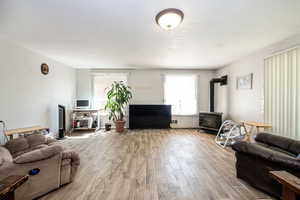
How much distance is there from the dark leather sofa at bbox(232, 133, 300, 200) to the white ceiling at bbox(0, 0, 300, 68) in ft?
6.26

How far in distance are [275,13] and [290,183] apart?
2195 millimetres

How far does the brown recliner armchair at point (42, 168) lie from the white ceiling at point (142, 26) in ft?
6.27

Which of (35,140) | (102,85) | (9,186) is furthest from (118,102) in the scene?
(9,186)

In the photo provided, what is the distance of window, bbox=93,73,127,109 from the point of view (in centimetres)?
618

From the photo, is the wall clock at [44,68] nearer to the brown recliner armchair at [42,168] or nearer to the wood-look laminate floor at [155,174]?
the wood-look laminate floor at [155,174]

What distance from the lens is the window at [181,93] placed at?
20.6ft

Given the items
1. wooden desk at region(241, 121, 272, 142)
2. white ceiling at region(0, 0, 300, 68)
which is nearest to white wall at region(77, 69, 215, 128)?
white ceiling at region(0, 0, 300, 68)

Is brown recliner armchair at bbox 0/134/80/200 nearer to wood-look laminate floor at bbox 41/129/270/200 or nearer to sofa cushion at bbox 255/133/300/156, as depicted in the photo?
wood-look laminate floor at bbox 41/129/270/200

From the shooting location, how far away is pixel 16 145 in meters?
2.48

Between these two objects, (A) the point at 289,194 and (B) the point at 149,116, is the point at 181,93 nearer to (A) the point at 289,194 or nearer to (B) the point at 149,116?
(B) the point at 149,116

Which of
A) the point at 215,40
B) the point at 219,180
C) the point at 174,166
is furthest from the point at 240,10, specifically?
the point at 174,166

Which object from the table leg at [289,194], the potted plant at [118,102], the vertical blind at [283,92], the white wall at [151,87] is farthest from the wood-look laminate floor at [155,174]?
the white wall at [151,87]

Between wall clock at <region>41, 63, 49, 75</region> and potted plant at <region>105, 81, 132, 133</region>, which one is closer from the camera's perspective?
wall clock at <region>41, 63, 49, 75</region>

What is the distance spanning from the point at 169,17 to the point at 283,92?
9.53 ft
